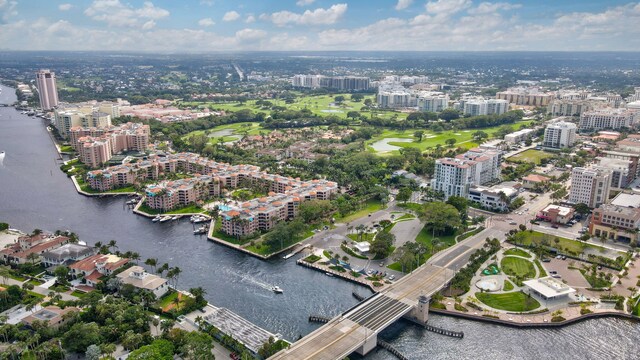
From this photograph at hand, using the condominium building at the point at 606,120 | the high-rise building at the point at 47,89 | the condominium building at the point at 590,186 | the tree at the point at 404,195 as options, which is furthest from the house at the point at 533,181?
the high-rise building at the point at 47,89

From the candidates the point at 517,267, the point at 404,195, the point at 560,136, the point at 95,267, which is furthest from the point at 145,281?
the point at 560,136

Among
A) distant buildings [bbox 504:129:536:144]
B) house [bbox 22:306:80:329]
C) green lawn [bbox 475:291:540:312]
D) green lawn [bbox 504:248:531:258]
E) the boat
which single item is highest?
distant buildings [bbox 504:129:536:144]

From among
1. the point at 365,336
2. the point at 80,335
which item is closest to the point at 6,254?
the point at 80,335

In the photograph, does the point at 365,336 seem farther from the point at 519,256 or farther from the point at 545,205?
the point at 545,205

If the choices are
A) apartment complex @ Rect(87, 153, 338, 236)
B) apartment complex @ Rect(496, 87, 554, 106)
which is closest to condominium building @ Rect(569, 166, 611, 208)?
apartment complex @ Rect(87, 153, 338, 236)

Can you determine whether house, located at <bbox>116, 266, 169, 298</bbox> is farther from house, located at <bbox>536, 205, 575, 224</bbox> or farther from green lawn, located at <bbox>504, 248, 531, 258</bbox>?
house, located at <bbox>536, 205, 575, 224</bbox>

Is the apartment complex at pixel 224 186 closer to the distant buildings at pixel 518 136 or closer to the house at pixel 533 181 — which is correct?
the house at pixel 533 181

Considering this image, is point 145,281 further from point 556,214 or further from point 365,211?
point 556,214
